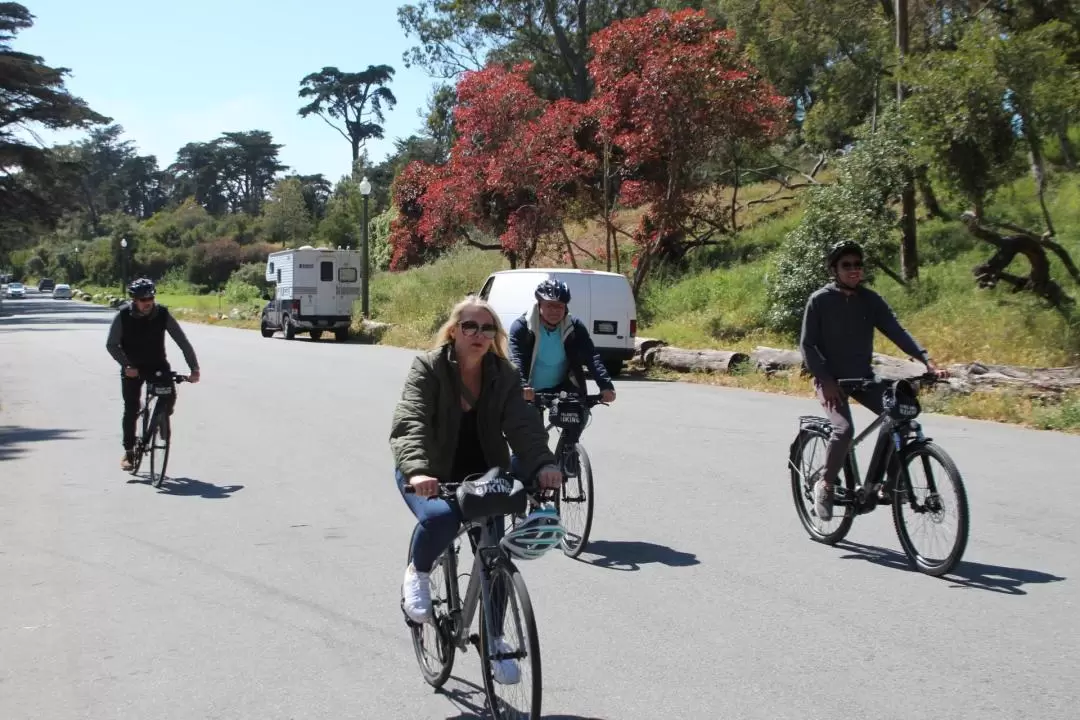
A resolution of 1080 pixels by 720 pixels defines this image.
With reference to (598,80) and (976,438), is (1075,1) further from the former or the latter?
(976,438)

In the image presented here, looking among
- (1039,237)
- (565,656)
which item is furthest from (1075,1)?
(565,656)

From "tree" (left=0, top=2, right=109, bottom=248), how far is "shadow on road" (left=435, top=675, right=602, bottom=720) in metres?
55.9

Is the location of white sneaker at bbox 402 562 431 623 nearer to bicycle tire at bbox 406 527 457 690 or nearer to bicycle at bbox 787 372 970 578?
bicycle tire at bbox 406 527 457 690

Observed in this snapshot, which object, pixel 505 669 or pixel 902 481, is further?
pixel 902 481

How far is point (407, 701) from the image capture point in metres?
4.80

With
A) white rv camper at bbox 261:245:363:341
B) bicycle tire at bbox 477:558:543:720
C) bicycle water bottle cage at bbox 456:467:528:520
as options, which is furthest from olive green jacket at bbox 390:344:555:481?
white rv camper at bbox 261:245:363:341

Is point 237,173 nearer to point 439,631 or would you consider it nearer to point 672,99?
point 672,99

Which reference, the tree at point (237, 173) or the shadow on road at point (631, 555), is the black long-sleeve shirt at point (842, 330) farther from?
the tree at point (237, 173)

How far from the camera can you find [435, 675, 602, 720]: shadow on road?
4.61 metres

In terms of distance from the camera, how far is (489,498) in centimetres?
421

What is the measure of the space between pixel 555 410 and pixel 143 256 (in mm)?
90019

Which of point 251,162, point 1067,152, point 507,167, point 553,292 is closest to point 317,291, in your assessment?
point 507,167

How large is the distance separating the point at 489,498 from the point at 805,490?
4199 millimetres

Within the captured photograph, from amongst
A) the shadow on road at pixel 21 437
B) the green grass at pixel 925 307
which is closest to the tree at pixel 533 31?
the green grass at pixel 925 307
